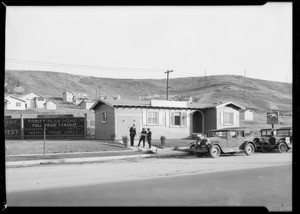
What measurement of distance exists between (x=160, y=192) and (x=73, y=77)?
169 m

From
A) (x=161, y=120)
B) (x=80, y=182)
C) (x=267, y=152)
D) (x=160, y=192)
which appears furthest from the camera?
(x=161, y=120)

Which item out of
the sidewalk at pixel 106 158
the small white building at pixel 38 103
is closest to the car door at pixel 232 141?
the sidewalk at pixel 106 158

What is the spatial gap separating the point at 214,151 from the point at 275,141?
477 cm

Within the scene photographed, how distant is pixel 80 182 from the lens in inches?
377

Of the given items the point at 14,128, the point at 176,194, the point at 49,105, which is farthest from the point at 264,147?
the point at 49,105

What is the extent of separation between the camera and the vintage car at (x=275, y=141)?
65.1 ft

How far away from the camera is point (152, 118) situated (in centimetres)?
2894

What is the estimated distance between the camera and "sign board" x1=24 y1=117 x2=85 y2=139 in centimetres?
3016

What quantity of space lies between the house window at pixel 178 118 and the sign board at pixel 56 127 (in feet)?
27.7

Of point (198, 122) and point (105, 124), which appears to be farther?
point (198, 122)

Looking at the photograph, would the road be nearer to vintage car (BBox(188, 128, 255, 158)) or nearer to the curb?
the curb

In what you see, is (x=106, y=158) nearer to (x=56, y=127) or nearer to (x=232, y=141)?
(x=232, y=141)
